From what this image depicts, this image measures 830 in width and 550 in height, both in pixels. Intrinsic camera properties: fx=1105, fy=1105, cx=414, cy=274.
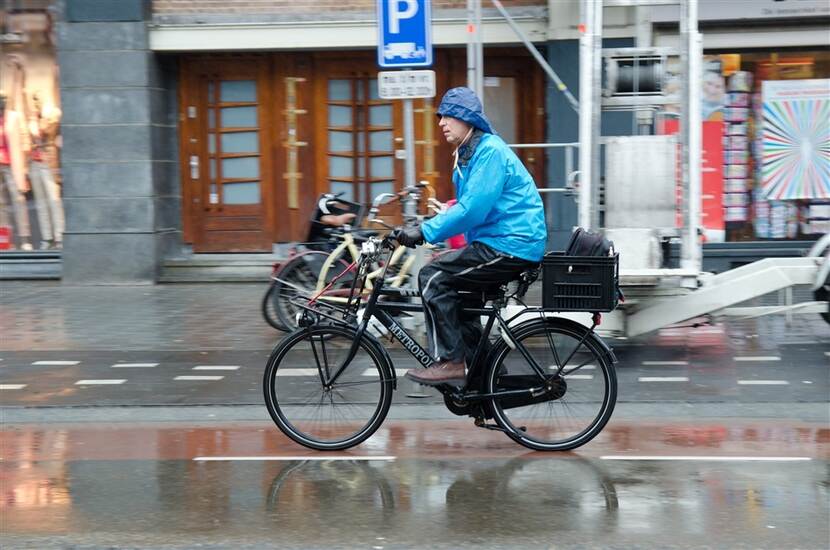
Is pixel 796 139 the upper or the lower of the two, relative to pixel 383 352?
upper

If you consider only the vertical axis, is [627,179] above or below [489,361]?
above

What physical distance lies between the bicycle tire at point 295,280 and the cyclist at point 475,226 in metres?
4.09

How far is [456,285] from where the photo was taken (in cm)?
586

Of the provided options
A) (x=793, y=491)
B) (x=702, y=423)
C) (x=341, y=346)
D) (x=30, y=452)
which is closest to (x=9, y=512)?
(x=30, y=452)

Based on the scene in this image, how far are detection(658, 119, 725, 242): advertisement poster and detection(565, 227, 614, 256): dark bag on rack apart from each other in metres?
8.00

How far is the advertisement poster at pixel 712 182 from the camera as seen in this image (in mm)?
13586

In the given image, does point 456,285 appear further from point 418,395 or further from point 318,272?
point 318,272

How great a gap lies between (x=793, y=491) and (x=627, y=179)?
3979 mm

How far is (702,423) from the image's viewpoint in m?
6.84

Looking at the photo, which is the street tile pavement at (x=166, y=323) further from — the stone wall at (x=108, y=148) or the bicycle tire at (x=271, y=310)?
the stone wall at (x=108, y=148)

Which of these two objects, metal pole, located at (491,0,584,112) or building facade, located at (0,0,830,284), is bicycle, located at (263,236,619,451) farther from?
building facade, located at (0,0,830,284)

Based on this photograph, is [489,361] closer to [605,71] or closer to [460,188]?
[460,188]

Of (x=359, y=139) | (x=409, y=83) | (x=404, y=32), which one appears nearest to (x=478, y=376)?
(x=409, y=83)

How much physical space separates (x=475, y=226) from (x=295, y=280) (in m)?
4.56
